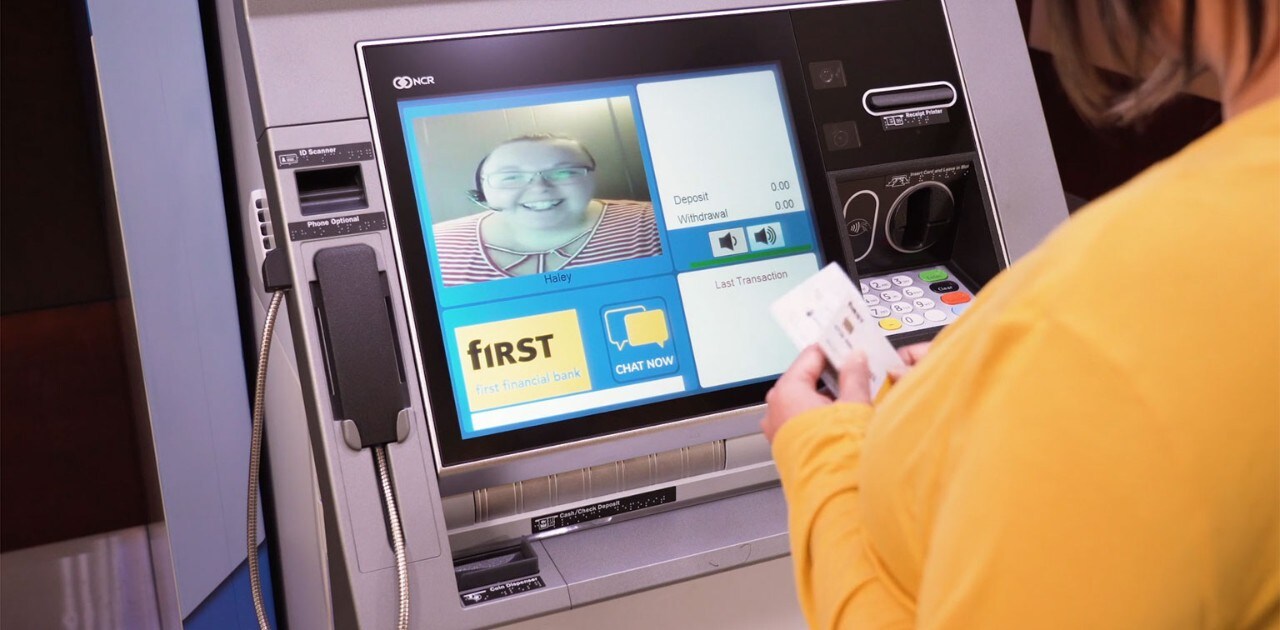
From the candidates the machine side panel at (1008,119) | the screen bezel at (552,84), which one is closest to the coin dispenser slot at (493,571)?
the screen bezel at (552,84)

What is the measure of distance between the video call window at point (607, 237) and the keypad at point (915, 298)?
0.46ft

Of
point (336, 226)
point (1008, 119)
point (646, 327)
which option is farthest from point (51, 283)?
point (1008, 119)

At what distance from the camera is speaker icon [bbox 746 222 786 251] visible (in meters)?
1.58

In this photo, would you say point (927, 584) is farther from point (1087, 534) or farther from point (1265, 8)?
point (1265, 8)

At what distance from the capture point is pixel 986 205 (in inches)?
68.1

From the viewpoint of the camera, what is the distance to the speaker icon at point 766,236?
1.58 metres

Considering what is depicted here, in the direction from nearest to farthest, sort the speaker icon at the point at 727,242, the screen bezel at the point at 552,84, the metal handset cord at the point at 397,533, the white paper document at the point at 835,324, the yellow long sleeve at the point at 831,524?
the yellow long sleeve at the point at 831,524 < the white paper document at the point at 835,324 < the metal handset cord at the point at 397,533 < the screen bezel at the point at 552,84 < the speaker icon at the point at 727,242

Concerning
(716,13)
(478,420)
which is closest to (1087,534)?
(478,420)

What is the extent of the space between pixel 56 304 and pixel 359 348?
1.13 ft

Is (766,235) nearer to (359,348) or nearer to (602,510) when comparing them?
(602,510)

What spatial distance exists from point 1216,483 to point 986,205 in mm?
1134

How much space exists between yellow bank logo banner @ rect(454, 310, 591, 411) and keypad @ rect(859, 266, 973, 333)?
480mm

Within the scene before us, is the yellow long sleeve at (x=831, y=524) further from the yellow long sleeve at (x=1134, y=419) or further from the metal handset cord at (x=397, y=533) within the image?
the metal handset cord at (x=397, y=533)

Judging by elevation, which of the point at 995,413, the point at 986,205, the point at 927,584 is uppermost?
the point at 986,205
